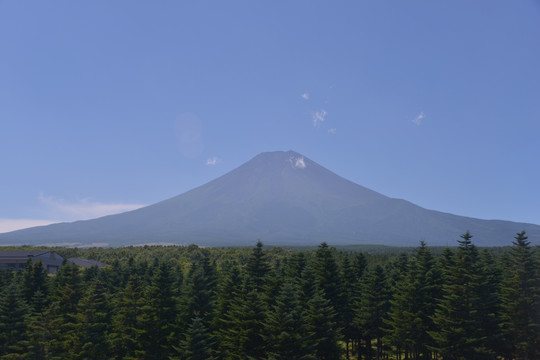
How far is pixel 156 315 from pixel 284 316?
1447 cm

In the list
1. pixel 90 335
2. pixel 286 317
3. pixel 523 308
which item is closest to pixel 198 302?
pixel 90 335

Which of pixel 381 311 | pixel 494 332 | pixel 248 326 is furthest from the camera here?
pixel 381 311

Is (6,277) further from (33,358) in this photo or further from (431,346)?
(431,346)

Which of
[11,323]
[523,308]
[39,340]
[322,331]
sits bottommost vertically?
[39,340]

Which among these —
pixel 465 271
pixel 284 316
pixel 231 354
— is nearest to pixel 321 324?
pixel 284 316

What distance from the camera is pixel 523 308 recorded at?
1373 inches

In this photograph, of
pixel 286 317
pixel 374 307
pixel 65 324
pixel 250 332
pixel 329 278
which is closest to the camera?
pixel 286 317

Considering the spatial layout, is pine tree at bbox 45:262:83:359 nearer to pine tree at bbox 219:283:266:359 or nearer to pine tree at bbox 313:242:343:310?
pine tree at bbox 219:283:266:359

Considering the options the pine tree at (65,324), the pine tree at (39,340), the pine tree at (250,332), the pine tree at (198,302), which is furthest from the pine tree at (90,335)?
the pine tree at (250,332)

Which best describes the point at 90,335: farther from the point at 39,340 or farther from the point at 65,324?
the point at 39,340

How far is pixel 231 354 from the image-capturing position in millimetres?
29656

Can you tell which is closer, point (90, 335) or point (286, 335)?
point (286, 335)

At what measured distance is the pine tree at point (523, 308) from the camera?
34281mm

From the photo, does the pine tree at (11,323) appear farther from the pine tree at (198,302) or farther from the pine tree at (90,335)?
the pine tree at (198,302)
